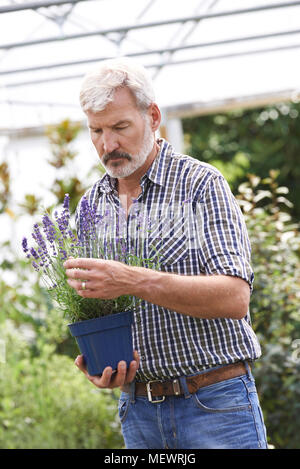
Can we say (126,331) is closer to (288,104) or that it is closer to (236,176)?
(236,176)

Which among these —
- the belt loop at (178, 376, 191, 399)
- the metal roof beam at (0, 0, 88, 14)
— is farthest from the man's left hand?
the metal roof beam at (0, 0, 88, 14)

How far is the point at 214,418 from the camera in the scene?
73.0 inches

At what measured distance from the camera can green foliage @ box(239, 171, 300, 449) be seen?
3713 mm

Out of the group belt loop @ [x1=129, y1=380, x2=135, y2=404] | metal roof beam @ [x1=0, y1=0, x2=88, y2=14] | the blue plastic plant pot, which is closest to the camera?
the blue plastic plant pot

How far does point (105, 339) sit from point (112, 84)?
69cm

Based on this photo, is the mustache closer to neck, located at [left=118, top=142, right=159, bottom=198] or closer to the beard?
the beard

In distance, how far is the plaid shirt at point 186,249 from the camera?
184 centimetres

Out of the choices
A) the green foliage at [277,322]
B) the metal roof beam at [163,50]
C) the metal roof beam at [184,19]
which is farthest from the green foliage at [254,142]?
the green foliage at [277,322]

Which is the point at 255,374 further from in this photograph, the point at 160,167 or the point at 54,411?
the point at 160,167

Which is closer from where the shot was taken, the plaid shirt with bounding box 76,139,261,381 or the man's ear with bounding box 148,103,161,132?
the plaid shirt with bounding box 76,139,261,381

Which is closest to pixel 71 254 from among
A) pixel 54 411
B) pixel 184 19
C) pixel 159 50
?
pixel 54 411

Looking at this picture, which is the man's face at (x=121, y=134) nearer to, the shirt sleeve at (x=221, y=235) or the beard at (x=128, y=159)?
the beard at (x=128, y=159)

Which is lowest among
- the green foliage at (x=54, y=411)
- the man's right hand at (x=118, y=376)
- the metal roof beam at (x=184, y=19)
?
the green foliage at (x=54, y=411)

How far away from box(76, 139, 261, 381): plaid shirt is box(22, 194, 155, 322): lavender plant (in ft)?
0.14
